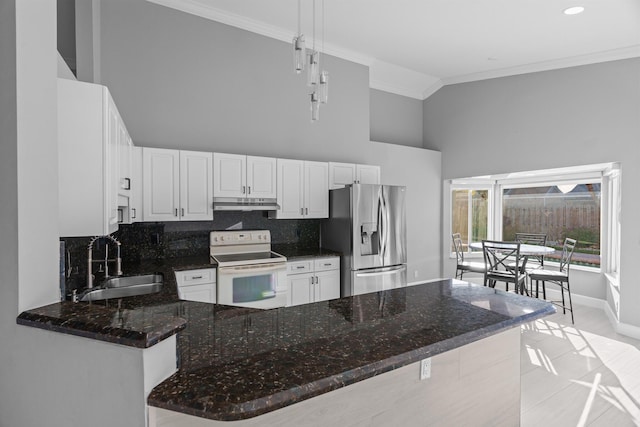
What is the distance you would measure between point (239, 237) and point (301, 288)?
3.01 feet

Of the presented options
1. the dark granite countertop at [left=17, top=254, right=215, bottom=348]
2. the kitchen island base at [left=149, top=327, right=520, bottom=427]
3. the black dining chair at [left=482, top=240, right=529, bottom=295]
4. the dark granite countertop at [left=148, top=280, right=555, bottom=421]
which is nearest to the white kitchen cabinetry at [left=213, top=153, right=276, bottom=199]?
the dark granite countertop at [left=148, top=280, right=555, bottom=421]

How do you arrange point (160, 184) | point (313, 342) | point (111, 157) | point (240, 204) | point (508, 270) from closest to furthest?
point (313, 342) → point (111, 157) → point (160, 184) → point (240, 204) → point (508, 270)

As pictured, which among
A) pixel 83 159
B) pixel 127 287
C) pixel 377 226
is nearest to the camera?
pixel 83 159

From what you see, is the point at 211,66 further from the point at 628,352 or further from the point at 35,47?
the point at 628,352

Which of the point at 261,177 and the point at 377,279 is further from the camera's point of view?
the point at 377,279

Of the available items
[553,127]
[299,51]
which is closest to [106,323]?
[299,51]

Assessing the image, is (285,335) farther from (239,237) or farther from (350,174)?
(350,174)

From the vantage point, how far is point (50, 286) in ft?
4.08

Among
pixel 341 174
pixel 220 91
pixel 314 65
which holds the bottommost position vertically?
pixel 341 174

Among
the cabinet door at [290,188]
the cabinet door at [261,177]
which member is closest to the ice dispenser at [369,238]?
the cabinet door at [290,188]

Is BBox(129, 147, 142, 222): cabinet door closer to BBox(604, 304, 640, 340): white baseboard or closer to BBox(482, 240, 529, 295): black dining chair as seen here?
BBox(482, 240, 529, 295): black dining chair

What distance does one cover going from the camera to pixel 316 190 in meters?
4.48

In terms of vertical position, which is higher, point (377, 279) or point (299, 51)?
point (299, 51)

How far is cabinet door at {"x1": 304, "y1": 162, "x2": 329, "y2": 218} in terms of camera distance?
4.41 metres
